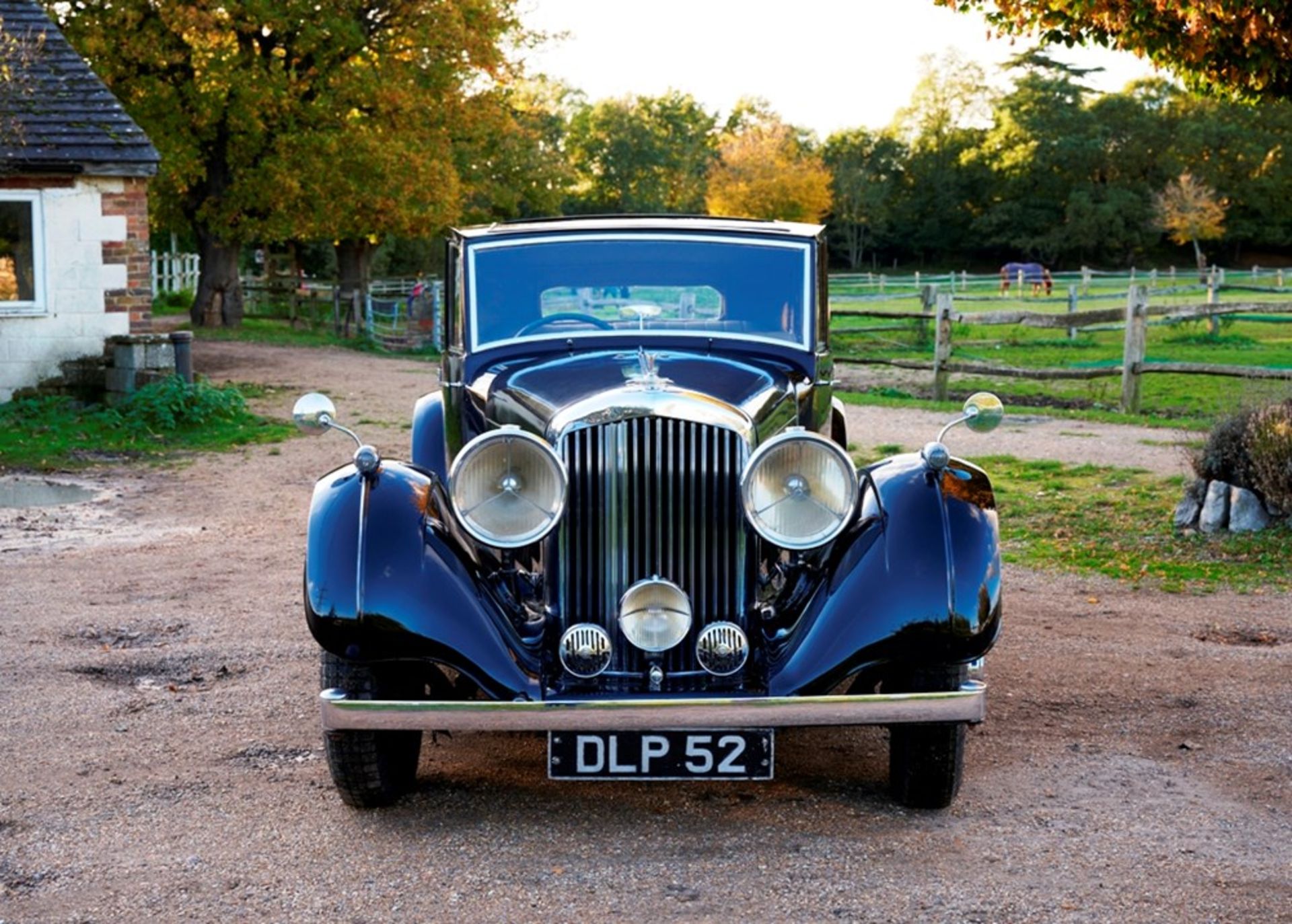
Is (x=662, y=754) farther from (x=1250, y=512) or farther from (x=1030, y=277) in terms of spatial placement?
(x=1030, y=277)

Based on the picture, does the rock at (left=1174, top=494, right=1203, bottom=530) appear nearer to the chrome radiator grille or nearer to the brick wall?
the chrome radiator grille

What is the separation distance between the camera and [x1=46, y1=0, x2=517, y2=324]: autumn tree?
86.5 ft

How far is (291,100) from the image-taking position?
2736 centimetres

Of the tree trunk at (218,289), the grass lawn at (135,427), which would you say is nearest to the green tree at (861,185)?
the tree trunk at (218,289)

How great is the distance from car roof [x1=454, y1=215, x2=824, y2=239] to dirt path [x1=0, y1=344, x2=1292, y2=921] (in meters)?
2.00

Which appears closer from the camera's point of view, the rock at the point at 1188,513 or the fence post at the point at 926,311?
the rock at the point at 1188,513

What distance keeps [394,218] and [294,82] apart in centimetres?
307

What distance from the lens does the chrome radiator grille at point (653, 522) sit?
4730 millimetres

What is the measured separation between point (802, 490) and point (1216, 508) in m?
5.77

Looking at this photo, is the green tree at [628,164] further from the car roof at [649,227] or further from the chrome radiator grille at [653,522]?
the chrome radiator grille at [653,522]

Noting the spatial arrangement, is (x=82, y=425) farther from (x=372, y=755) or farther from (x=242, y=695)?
(x=372, y=755)

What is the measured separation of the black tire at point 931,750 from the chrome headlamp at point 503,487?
4.13 ft

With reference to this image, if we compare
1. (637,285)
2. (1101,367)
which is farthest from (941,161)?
(637,285)

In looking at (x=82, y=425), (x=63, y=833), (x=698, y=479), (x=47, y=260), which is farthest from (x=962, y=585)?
(x=47, y=260)
